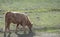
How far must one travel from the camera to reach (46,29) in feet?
48.5

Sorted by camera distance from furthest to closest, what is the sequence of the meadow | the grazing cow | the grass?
the grass < the meadow < the grazing cow

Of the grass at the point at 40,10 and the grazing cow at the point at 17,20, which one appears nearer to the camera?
the grazing cow at the point at 17,20

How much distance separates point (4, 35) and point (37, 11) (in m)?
7.44

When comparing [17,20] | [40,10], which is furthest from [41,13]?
[17,20]

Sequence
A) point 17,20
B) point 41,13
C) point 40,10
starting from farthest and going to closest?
point 40,10
point 41,13
point 17,20

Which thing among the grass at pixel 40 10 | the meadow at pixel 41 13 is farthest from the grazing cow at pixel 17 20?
the grass at pixel 40 10

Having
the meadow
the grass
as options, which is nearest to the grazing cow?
the meadow

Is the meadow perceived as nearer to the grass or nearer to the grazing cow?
the grass

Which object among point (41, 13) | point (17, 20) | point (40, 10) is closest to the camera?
point (17, 20)

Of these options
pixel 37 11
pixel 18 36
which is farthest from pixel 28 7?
pixel 18 36

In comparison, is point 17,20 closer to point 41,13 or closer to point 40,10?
point 41,13

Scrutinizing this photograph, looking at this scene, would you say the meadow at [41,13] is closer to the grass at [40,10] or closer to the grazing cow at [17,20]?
the grass at [40,10]

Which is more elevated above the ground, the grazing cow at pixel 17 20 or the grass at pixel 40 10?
the grazing cow at pixel 17 20

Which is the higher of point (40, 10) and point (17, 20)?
point (17, 20)
